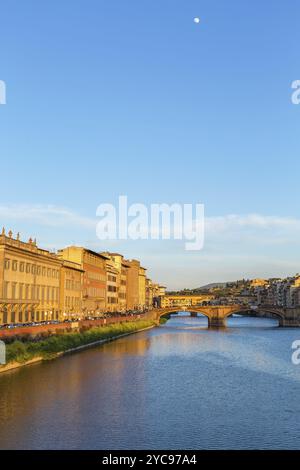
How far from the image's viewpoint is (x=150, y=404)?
33.1 meters

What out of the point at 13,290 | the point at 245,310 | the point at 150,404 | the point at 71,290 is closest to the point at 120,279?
the point at 245,310

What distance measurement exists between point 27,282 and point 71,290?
21.1m

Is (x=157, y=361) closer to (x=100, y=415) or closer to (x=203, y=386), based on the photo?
(x=203, y=386)

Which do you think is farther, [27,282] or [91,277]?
[91,277]

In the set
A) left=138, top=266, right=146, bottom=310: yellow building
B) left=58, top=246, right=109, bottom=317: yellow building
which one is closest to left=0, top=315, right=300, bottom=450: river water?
left=58, top=246, right=109, bottom=317: yellow building

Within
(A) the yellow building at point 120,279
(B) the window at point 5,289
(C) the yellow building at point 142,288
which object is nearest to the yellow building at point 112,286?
(A) the yellow building at point 120,279

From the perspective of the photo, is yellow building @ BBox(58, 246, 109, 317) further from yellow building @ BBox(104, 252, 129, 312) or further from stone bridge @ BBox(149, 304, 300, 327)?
stone bridge @ BBox(149, 304, 300, 327)

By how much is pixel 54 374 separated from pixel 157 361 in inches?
608

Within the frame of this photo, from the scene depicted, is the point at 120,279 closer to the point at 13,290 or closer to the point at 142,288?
the point at 142,288

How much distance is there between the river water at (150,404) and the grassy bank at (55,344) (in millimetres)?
1606

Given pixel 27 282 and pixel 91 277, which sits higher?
pixel 91 277

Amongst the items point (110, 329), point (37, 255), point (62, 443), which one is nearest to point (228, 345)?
point (110, 329)

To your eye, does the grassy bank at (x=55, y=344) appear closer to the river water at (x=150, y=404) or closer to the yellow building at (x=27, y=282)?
the river water at (x=150, y=404)
